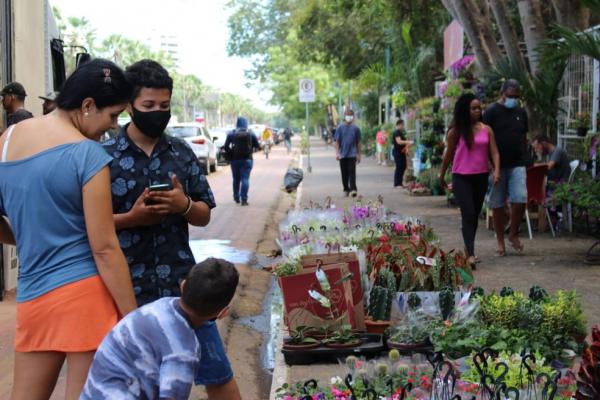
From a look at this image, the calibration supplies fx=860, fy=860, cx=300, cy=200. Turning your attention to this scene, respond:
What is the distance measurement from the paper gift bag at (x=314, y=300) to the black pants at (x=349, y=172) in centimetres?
1235

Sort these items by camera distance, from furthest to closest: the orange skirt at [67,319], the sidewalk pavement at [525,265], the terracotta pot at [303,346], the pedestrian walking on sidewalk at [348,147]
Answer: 1. the pedestrian walking on sidewalk at [348,147]
2. the sidewalk pavement at [525,265]
3. the terracotta pot at [303,346]
4. the orange skirt at [67,319]

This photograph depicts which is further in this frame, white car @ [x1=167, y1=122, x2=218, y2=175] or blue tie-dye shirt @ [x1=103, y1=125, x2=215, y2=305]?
white car @ [x1=167, y1=122, x2=218, y2=175]

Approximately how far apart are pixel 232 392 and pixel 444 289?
259cm

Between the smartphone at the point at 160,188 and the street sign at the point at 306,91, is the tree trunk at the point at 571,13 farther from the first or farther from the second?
the street sign at the point at 306,91

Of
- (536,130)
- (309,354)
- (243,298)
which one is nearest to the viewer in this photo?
(309,354)

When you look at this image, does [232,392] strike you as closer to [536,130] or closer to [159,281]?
[159,281]

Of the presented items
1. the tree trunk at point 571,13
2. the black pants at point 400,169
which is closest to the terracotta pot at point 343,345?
the tree trunk at point 571,13

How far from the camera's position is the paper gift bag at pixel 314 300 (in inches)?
225

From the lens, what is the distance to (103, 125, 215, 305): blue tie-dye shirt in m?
3.73

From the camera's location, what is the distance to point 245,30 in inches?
2483

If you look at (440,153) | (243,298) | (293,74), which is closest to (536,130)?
(440,153)

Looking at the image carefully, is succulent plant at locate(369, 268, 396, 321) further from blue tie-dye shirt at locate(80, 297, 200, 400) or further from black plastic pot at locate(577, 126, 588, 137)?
black plastic pot at locate(577, 126, 588, 137)

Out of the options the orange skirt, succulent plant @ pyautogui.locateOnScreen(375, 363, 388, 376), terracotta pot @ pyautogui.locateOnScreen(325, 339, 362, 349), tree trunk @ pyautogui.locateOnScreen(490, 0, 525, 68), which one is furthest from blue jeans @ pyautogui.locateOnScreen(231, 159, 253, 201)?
the orange skirt

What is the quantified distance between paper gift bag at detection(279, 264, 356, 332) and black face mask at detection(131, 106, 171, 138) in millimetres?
2197
